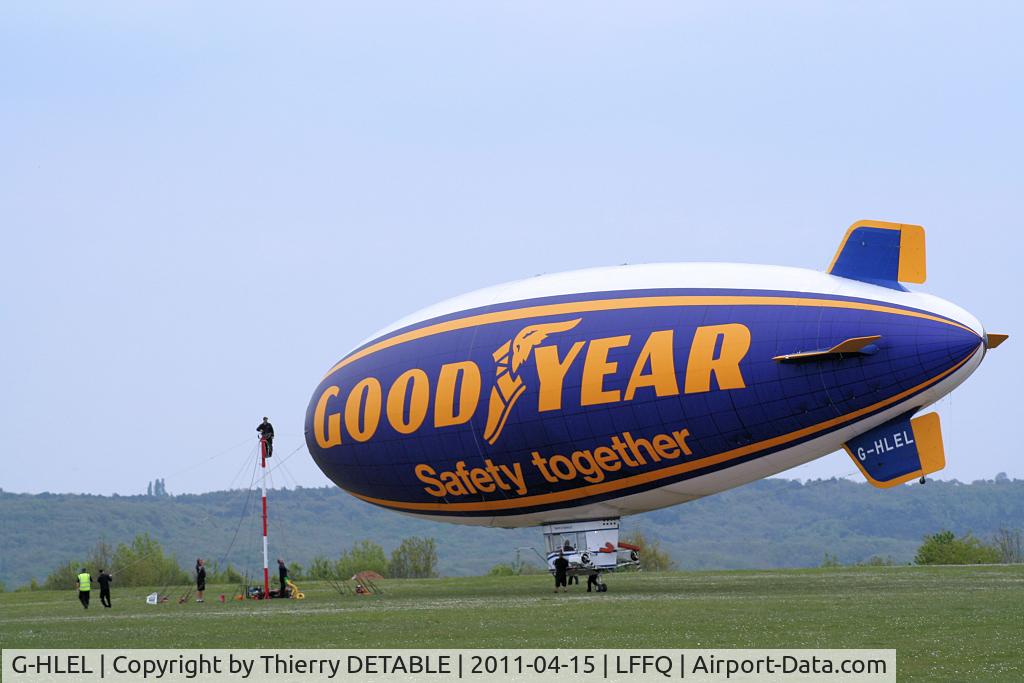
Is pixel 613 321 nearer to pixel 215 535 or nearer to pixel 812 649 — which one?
pixel 812 649

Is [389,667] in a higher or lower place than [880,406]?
lower

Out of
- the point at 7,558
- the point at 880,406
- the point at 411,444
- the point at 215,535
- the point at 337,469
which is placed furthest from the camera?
the point at 215,535

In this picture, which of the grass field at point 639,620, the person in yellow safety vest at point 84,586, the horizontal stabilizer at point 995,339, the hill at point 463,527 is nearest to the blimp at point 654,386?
the horizontal stabilizer at point 995,339

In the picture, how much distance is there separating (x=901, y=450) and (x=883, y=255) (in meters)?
5.24

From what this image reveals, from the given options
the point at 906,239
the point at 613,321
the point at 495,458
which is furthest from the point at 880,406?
the point at 495,458

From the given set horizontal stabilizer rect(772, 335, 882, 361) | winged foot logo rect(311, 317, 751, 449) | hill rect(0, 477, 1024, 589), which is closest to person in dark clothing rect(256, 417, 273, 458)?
winged foot logo rect(311, 317, 751, 449)

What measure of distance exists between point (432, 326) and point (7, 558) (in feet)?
380

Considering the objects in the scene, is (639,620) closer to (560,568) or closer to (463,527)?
(560,568)

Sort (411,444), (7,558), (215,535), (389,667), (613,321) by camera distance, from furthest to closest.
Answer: (215,535) < (7,558) < (411,444) < (613,321) < (389,667)

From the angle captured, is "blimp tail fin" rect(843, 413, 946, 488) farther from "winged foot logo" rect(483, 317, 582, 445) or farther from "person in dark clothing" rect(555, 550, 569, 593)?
"person in dark clothing" rect(555, 550, 569, 593)

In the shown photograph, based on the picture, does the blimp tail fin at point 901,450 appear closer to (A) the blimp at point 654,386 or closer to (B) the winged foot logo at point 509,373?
(A) the blimp at point 654,386

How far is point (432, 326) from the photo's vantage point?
148 ft
